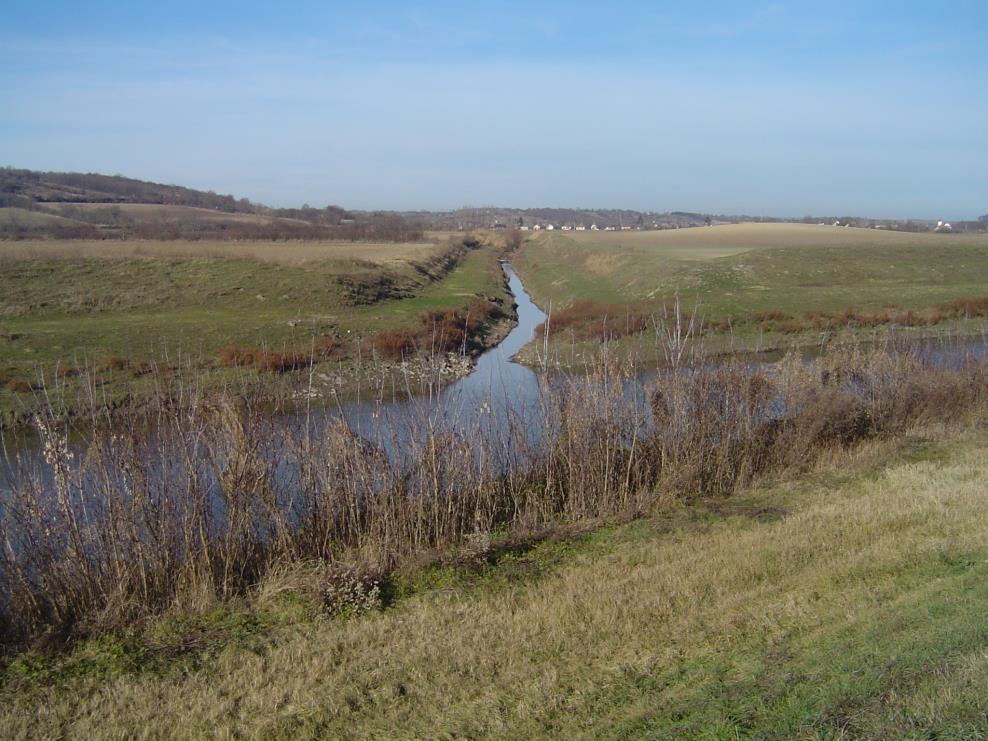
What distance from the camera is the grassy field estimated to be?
2155 cm

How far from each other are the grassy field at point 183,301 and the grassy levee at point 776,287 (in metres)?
6.96

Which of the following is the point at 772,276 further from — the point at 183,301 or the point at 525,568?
the point at 525,568

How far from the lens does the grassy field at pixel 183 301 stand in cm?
2155

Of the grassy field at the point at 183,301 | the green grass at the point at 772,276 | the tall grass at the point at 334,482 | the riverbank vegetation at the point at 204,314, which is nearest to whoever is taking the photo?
the tall grass at the point at 334,482

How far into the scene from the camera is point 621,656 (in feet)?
19.3

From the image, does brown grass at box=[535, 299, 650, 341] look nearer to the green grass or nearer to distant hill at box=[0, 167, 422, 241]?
the green grass

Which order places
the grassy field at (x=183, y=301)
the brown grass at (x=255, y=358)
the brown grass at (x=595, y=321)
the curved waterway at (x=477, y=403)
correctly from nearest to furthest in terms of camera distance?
the curved waterway at (x=477, y=403) < the brown grass at (x=255, y=358) < the grassy field at (x=183, y=301) < the brown grass at (x=595, y=321)

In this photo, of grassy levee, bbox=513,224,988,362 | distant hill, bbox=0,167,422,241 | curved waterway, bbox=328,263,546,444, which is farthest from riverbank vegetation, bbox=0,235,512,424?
distant hill, bbox=0,167,422,241

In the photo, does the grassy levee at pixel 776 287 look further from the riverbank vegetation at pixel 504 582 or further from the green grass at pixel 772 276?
the riverbank vegetation at pixel 504 582

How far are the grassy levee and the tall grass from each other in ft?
27.9

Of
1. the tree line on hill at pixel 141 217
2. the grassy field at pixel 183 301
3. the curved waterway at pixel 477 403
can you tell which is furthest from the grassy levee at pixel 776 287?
the tree line on hill at pixel 141 217

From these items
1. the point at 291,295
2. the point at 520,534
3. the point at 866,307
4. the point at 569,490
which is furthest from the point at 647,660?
the point at 866,307

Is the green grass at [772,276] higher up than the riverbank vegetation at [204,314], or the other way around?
the green grass at [772,276]

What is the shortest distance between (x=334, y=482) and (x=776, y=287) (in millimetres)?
33445
